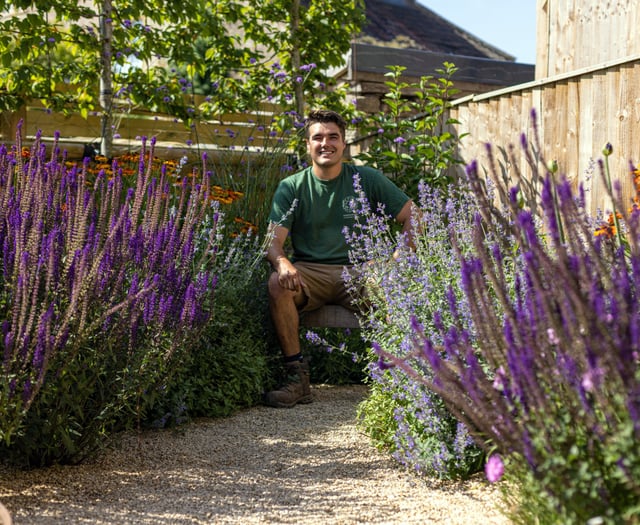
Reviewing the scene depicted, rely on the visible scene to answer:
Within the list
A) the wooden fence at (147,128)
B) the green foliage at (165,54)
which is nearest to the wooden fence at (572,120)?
the wooden fence at (147,128)

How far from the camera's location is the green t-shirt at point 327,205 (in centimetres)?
451

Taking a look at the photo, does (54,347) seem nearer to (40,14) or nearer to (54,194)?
(54,194)

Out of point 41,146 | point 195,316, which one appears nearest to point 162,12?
point 41,146

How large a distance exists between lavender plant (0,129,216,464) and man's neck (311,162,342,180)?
162 centimetres

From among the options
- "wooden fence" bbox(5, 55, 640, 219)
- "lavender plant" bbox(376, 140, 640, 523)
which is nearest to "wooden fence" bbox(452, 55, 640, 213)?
"wooden fence" bbox(5, 55, 640, 219)

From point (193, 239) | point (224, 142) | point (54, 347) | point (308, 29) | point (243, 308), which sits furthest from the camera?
point (224, 142)

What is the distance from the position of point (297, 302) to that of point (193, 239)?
1.28 m

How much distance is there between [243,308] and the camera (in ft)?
13.6

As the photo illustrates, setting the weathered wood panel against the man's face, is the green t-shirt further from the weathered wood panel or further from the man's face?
the weathered wood panel

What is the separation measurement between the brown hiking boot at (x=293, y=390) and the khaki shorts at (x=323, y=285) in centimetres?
40

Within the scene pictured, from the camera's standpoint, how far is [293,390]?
4070mm

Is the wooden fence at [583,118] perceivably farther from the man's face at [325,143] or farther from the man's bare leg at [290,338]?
the man's bare leg at [290,338]

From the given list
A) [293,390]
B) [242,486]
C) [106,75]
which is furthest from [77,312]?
[106,75]

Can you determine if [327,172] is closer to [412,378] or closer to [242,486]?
[412,378]
